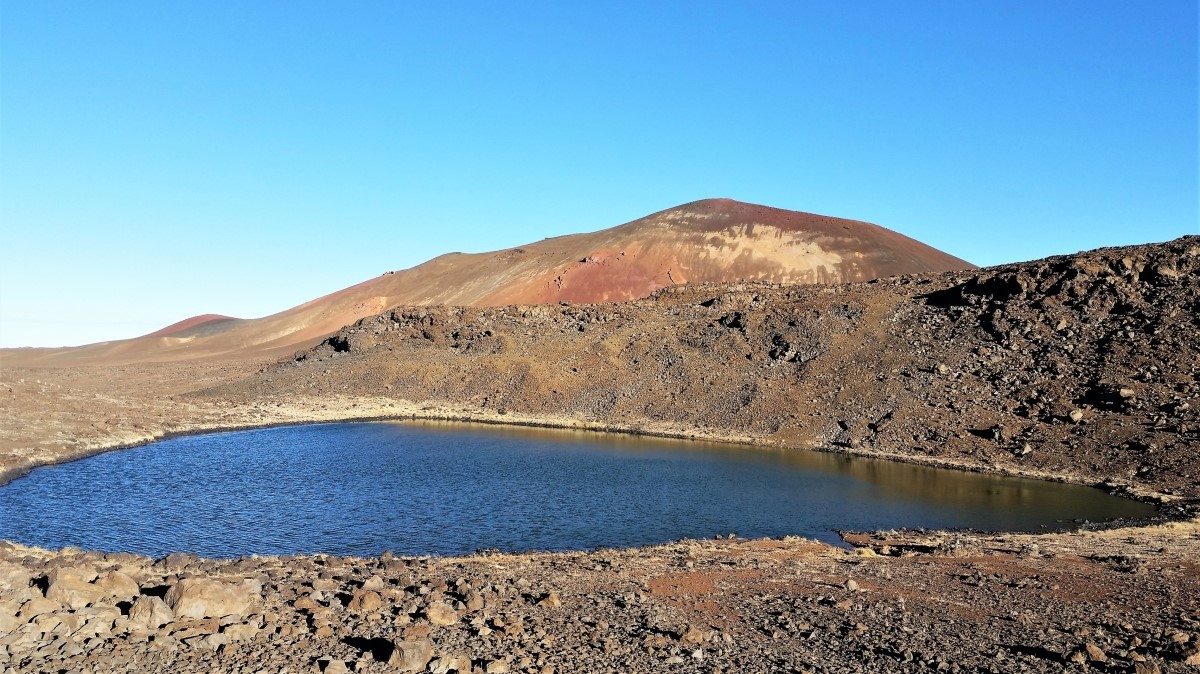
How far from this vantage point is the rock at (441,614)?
42.4 feet

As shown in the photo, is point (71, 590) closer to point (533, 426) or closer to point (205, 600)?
point (205, 600)

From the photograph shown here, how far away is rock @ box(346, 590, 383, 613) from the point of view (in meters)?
13.4

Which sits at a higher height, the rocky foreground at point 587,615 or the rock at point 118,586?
the rock at point 118,586

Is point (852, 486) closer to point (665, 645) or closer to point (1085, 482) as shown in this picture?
point (1085, 482)

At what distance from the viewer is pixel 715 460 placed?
3819 centimetres

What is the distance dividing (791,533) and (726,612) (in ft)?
33.5

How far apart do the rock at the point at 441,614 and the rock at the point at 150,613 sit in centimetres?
391

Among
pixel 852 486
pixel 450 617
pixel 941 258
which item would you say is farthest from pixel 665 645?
pixel 941 258

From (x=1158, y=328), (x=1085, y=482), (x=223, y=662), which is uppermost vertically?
(x=1158, y=328)

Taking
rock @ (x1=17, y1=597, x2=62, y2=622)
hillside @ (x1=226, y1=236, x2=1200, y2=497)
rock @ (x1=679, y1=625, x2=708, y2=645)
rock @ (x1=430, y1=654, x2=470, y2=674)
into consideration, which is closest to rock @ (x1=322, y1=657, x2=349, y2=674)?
rock @ (x1=430, y1=654, x2=470, y2=674)

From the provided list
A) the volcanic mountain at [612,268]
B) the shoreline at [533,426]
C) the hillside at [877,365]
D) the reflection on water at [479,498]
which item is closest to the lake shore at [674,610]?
the reflection on water at [479,498]

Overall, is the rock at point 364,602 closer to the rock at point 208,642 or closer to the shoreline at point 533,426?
the rock at point 208,642

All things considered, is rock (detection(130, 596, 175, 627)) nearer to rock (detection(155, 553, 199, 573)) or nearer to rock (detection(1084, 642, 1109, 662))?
rock (detection(155, 553, 199, 573))

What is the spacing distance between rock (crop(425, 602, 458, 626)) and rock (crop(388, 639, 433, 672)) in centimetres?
133
